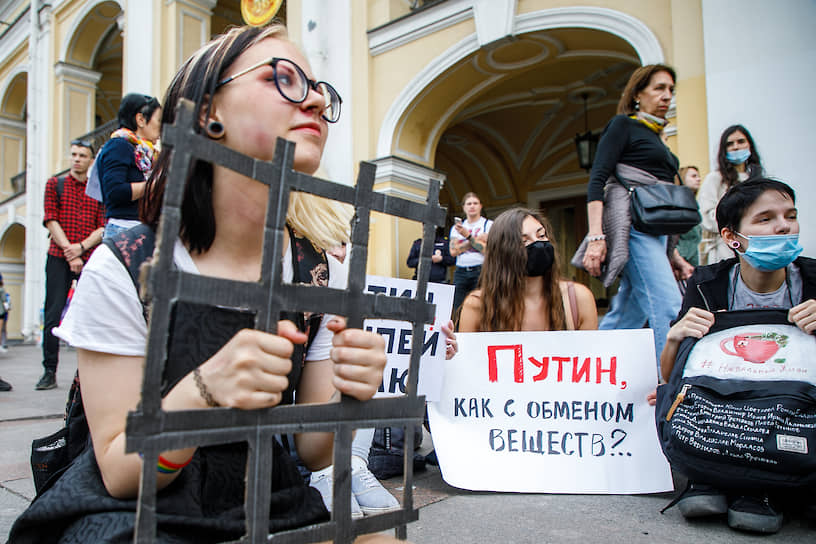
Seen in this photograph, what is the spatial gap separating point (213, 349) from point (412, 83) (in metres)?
7.54

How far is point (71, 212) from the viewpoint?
15.3ft

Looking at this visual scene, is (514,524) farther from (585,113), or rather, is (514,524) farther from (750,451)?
(585,113)

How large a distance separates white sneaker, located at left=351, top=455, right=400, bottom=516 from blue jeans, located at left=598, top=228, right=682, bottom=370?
1952 millimetres

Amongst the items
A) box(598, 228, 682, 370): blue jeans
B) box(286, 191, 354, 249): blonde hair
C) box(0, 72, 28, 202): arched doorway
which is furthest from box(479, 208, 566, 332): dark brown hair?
box(0, 72, 28, 202): arched doorway

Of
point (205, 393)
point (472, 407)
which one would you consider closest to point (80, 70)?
point (472, 407)

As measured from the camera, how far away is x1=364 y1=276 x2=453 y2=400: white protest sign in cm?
257

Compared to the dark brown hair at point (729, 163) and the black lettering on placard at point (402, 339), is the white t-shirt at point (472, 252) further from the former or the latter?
the black lettering on placard at point (402, 339)

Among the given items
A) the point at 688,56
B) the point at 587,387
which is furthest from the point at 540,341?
the point at 688,56

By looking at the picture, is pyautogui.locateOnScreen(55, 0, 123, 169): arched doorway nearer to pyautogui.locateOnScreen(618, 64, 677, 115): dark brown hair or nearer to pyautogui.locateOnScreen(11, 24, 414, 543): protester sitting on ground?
pyautogui.locateOnScreen(618, 64, 677, 115): dark brown hair

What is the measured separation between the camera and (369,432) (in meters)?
2.05

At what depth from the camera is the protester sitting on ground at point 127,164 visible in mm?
3092

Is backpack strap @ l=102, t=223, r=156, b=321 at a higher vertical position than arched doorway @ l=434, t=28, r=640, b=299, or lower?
lower

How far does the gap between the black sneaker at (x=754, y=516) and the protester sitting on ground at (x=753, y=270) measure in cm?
56

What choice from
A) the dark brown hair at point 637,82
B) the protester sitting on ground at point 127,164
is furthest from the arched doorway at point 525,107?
the protester sitting on ground at point 127,164
